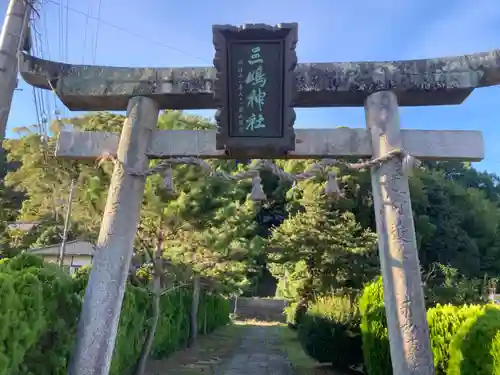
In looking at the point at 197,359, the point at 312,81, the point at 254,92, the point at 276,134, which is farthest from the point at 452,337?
the point at 197,359

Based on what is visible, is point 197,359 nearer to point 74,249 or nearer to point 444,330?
point 444,330

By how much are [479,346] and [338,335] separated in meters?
6.18

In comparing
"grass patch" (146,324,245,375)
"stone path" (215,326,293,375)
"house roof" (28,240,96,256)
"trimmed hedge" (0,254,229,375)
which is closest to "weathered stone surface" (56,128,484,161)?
"trimmed hedge" (0,254,229,375)

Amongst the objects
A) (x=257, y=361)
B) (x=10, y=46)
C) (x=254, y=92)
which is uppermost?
(x=10, y=46)

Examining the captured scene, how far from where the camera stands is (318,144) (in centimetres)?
557

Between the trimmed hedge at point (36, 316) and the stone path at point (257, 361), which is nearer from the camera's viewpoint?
the trimmed hedge at point (36, 316)

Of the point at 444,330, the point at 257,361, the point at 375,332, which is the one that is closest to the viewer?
the point at 444,330

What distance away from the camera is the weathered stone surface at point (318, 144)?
214 inches

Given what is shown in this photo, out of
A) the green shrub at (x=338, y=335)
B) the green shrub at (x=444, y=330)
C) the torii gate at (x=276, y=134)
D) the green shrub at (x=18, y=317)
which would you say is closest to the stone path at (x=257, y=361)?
the green shrub at (x=338, y=335)

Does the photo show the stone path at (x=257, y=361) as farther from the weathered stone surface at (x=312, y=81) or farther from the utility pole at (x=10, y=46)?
the utility pole at (x=10, y=46)

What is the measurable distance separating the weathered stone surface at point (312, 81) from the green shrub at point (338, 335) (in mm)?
Result: 5843

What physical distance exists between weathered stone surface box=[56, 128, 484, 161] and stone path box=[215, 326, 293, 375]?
7.23 m

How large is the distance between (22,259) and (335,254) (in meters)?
13.1

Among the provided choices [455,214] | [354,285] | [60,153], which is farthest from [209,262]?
[455,214]
